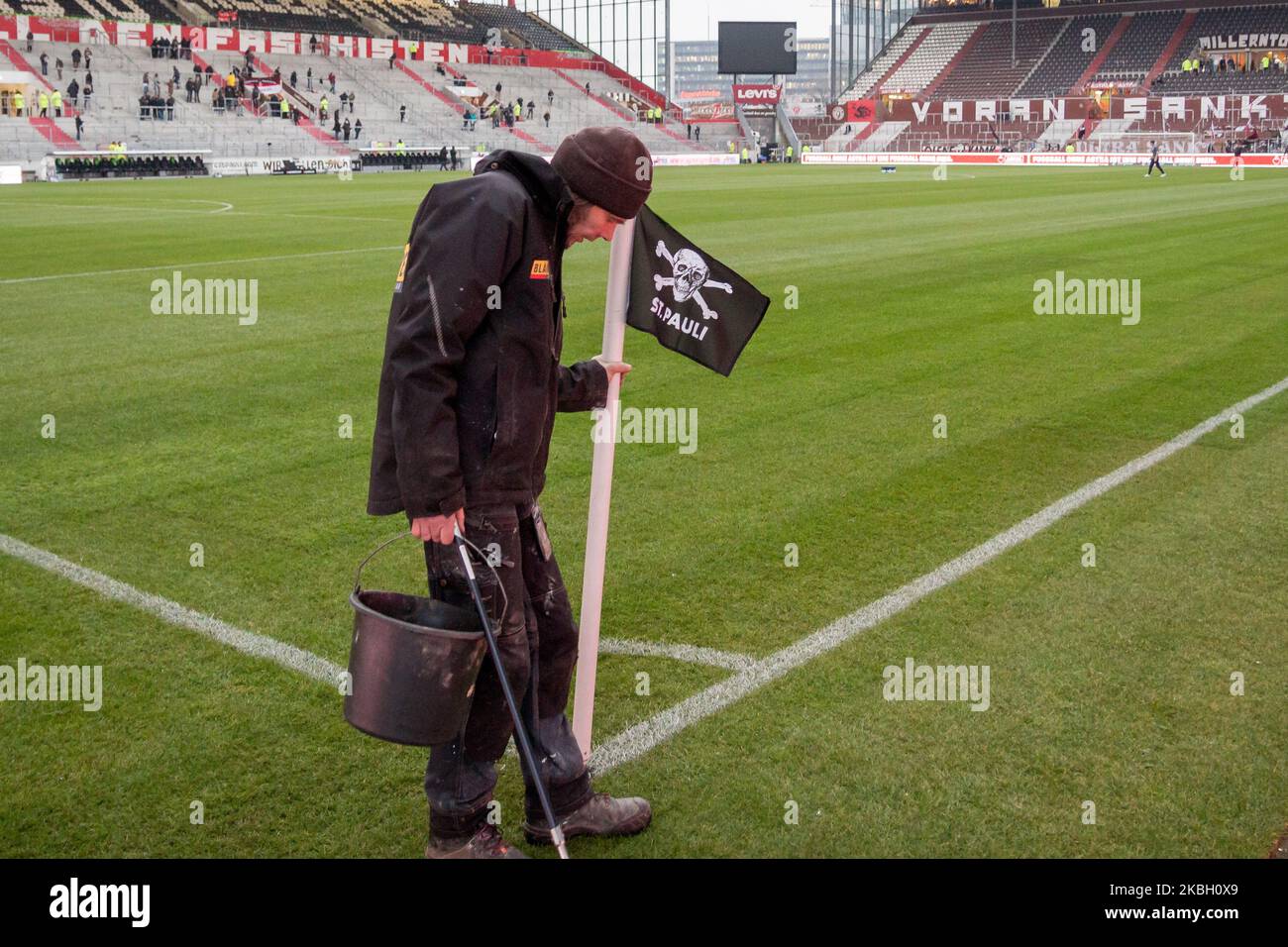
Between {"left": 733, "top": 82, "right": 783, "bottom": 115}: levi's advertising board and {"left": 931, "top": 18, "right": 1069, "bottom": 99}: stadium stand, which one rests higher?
{"left": 931, "top": 18, "right": 1069, "bottom": 99}: stadium stand

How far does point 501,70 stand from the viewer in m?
76.9

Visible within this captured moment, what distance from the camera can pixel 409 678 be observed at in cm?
344

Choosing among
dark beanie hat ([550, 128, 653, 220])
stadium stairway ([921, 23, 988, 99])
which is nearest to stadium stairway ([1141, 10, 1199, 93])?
stadium stairway ([921, 23, 988, 99])

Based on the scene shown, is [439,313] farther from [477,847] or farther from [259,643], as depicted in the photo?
[259,643]

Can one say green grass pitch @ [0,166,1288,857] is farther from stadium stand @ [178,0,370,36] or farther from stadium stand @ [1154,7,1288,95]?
stadium stand @ [1154,7,1288,95]

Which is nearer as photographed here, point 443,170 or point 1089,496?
point 1089,496

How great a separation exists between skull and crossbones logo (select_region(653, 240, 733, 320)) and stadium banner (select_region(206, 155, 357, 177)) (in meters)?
46.9

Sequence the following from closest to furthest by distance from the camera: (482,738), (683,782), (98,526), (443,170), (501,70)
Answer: (482,738)
(683,782)
(98,526)
(443,170)
(501,70)

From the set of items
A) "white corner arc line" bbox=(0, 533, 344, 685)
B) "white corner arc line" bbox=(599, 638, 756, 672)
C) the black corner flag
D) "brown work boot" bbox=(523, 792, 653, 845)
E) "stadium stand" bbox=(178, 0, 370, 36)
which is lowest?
"brown work boot" bbox=(523, 792, 653, 845)

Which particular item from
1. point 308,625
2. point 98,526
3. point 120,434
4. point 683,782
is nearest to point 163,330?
point 120,434

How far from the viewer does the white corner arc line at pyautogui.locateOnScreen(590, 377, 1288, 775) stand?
15.5ft

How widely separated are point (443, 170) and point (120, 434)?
4560cm

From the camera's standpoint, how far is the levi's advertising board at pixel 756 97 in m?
84.2

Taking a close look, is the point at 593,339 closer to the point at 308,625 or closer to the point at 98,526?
the point at 98,526
